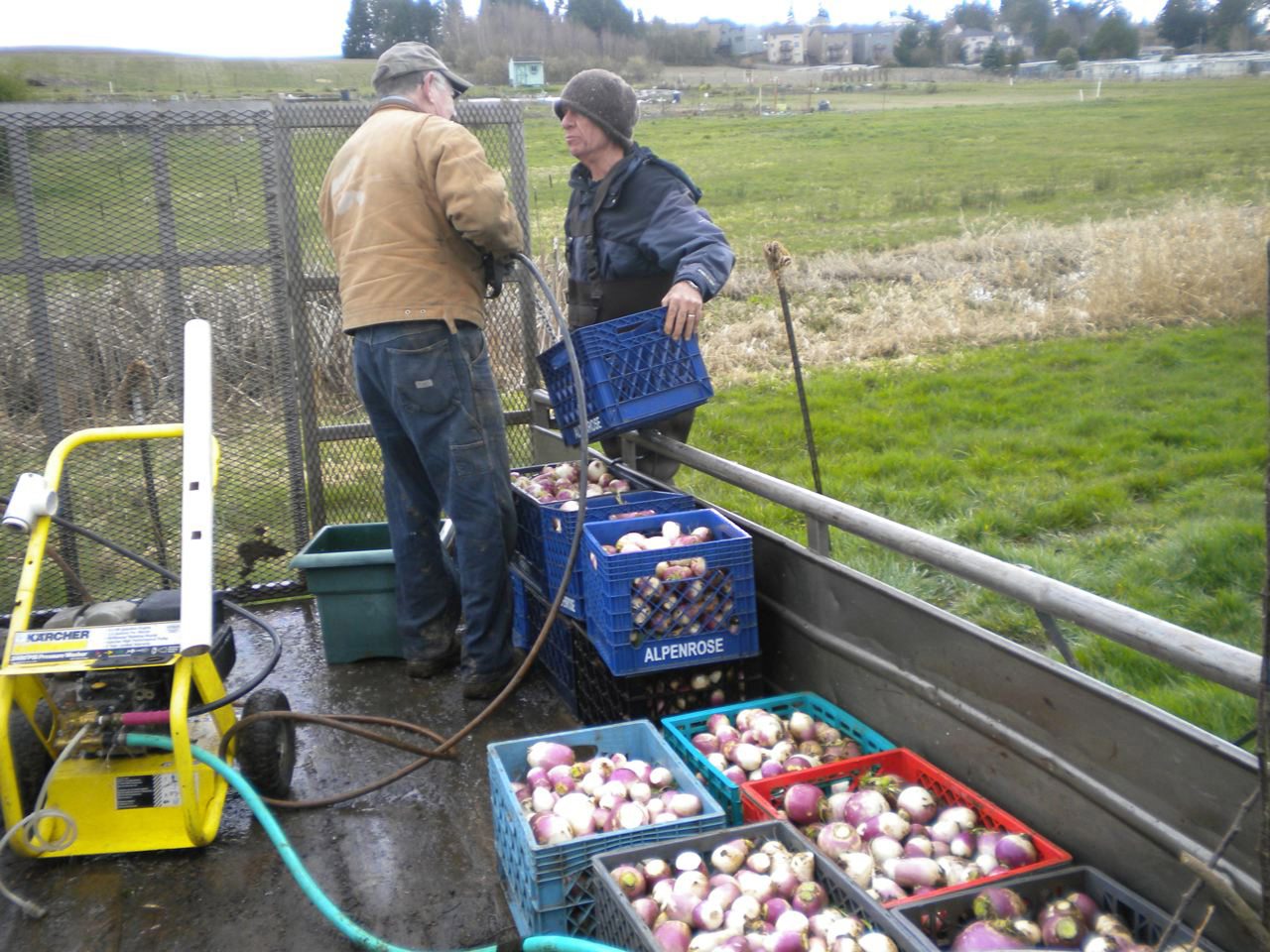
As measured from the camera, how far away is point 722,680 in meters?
3.93

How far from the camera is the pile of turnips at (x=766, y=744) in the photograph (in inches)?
130

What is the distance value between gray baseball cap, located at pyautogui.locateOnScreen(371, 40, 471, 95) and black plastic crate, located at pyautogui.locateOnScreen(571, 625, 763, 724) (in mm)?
2342

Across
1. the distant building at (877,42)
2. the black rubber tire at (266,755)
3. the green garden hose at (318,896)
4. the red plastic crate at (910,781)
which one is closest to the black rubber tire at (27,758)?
the green garden hose at (318,896)

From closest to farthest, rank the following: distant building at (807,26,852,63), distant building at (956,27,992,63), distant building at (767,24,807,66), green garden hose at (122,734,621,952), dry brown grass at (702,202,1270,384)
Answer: green garden hose at (122,734,621,952) < dry brown grass at (702,202,1270,384) < distant building at (956,27,992,63) < distant building at (807,26,852,63) < distant building at (767,24,807,66)

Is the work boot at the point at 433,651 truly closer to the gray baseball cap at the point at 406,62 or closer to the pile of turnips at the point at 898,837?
the pile of turnips at the point at 898,837

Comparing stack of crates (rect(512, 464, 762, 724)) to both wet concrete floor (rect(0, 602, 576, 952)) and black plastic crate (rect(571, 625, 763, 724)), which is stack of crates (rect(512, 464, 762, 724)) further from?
wet concrete floor (rect(0, 602, 576, 952))

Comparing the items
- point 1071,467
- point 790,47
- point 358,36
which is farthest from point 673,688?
A: point 790,47

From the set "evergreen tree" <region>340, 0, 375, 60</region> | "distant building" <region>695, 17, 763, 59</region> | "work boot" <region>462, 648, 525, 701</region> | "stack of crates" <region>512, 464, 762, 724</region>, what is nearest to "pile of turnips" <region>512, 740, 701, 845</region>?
"stack of crates" <region>512, 464, 762, 724</region>

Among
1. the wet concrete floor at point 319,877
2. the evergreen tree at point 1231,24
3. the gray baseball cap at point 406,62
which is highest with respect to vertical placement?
the evergreen tree at point 1231,24

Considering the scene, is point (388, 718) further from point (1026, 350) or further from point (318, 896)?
point (1026, 350)

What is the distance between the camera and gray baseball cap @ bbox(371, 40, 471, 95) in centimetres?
438

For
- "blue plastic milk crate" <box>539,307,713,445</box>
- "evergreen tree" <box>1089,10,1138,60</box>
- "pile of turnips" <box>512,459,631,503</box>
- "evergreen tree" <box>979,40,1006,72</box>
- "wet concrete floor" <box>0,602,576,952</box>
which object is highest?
"evergreen tree" <box>979,40,1006,72</box>

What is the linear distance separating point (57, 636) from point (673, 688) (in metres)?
1.96

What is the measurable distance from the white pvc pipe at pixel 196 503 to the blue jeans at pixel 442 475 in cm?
74
